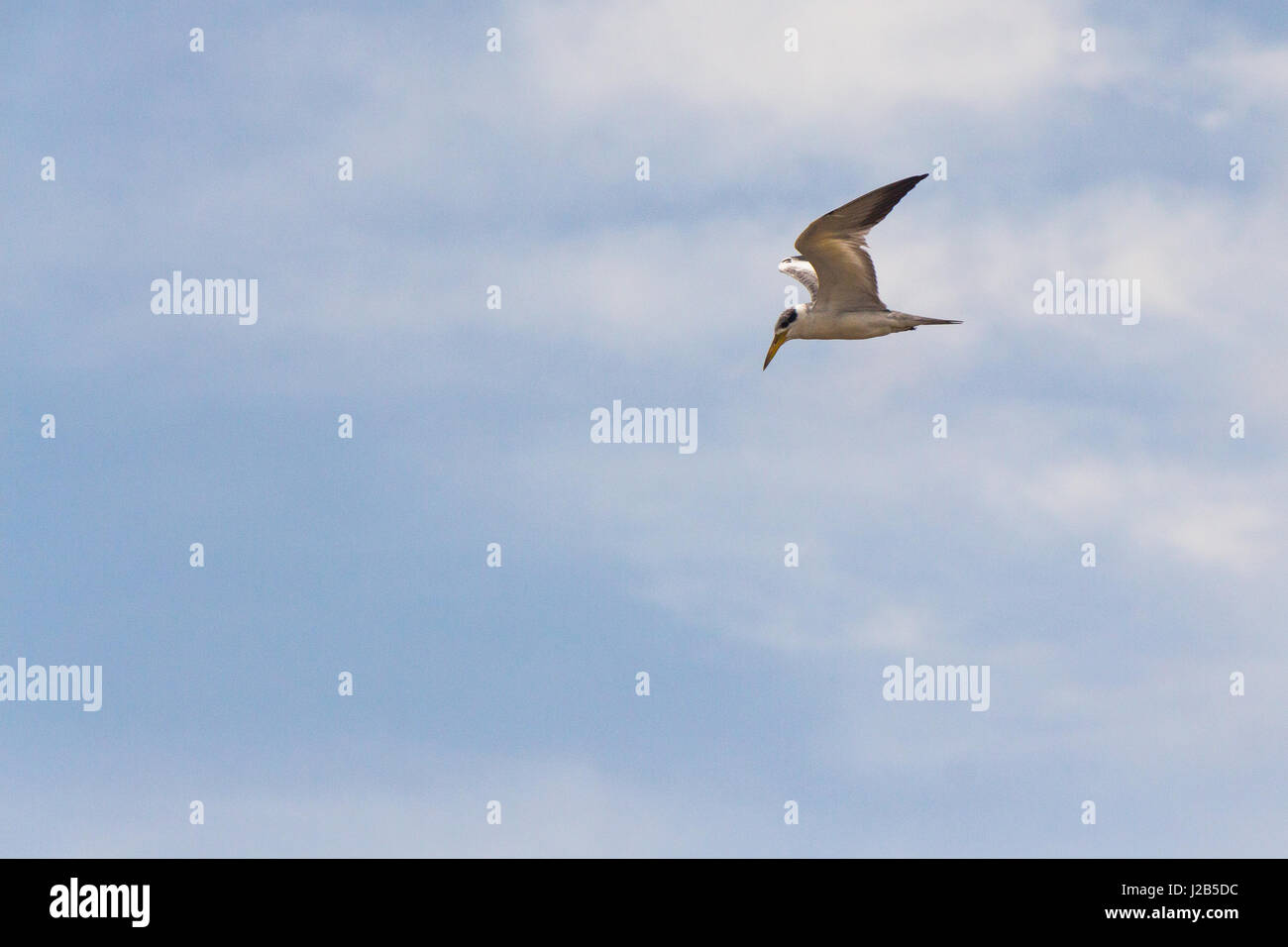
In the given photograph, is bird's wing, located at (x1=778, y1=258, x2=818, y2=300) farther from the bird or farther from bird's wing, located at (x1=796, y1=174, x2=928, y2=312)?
bird's wing, located at (x1=796, y1=174, x2=928, y2=312)

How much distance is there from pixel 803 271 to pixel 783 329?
2.04 m

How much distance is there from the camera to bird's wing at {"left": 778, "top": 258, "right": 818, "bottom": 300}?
32125mm

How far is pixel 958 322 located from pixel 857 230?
Result: 9.57 ft

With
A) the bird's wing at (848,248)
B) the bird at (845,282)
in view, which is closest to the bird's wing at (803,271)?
the bird at (845,282)

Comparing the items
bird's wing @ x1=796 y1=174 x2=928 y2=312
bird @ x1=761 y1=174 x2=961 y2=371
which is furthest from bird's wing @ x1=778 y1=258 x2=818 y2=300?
bird's wing @ x1=796 y1=174 x2=928 y2=312

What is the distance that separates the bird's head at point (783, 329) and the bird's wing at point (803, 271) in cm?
87

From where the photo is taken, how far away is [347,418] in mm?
41219

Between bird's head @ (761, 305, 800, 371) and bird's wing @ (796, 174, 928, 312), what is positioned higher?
bird's wing @ (796, 174, 928, 312)

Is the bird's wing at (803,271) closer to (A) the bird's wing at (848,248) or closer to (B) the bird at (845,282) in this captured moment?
(B) the bird at (845,282)

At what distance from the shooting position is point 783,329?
31.6 m

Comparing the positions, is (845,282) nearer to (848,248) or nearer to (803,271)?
(848,248)

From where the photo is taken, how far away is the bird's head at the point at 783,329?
103 ft

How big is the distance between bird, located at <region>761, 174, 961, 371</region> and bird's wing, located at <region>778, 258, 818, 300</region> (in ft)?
0.08
